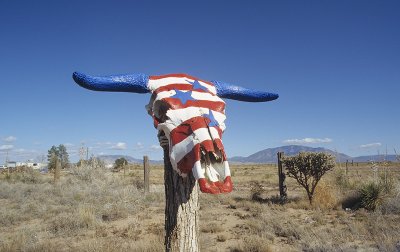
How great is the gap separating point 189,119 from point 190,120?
0.01 meters

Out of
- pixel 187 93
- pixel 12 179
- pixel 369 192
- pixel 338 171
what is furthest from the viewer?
pixel 12 179

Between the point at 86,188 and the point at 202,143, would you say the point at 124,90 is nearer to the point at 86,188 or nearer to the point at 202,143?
the point at 202,143

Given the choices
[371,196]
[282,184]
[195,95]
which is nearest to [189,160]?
[195,95]

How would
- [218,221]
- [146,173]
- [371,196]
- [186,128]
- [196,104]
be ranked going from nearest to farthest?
[186,128]
[196,104]
[218,221]
[371,196]
[146,173]

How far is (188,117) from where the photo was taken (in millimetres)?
2248

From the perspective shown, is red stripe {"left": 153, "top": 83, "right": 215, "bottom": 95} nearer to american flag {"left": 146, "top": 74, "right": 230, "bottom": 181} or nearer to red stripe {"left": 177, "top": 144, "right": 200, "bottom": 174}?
american flag {"left": 146, "top": 74, "right": 230, "bottom": 181}

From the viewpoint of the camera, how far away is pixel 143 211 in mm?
13070

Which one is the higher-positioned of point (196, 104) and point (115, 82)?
point (115, 82)

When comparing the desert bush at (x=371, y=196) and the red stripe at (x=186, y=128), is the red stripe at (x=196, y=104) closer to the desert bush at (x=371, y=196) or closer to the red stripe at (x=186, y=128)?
the red stripe at (x=186, y=128)

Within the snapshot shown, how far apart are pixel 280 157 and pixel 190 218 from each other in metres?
12.7

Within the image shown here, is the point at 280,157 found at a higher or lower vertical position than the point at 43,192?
higher

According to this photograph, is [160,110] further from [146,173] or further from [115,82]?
[146,173]

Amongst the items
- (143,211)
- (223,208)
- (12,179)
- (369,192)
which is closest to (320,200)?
(369,192)

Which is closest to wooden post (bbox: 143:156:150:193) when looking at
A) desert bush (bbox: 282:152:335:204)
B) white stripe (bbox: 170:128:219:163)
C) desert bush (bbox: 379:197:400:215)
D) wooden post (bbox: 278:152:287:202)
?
wooden post (bbox: 278:152:287:202)
